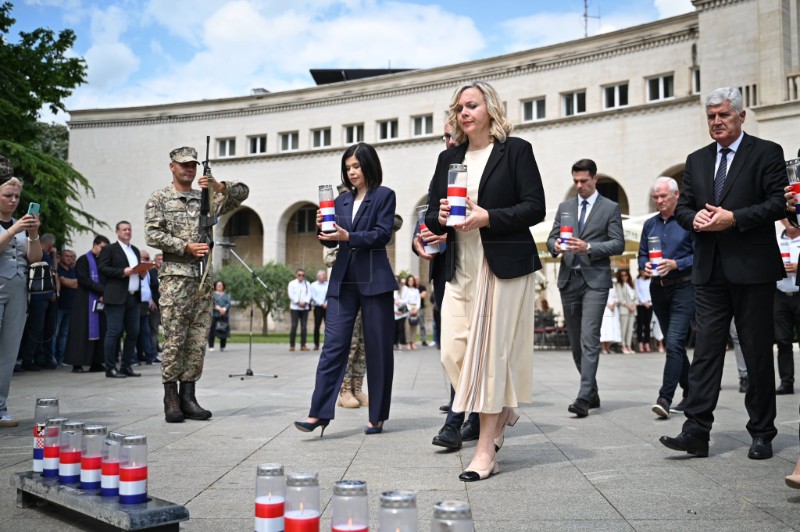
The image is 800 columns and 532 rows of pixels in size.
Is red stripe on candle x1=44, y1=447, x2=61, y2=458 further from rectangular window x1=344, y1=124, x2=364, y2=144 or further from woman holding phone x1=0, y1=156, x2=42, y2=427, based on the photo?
rectangular window x1=344, y1=124, x2=364, y2=144

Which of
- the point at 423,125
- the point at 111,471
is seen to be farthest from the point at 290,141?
the point at 111,471

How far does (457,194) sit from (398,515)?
8.37ft

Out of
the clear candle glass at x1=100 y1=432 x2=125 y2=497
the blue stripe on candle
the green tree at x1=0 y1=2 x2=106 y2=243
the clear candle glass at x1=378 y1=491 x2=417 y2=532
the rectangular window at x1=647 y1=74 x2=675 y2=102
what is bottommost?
the blue stripe on candle

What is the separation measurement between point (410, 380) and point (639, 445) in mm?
6754

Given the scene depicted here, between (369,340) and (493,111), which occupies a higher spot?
(493,111)

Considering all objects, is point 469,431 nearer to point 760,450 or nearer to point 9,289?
point 760,450

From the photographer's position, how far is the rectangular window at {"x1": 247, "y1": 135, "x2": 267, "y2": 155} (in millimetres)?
48969

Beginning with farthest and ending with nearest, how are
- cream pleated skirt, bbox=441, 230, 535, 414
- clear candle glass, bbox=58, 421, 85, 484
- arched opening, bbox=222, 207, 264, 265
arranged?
arched opening, bbox=222, 207, 264, 265 → cream pleated skirt, bbox=441, 230, 535, 414 → clear candle glass, bbox=58, 421, 85, 484

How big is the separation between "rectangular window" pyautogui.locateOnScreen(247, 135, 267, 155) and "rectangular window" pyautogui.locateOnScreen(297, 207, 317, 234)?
473cm

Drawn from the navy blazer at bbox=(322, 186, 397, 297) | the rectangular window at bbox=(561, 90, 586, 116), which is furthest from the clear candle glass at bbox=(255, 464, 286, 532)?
the rectangular window at bbox=(561, 90, 586, 116)

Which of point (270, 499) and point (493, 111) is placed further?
point (493, 111)

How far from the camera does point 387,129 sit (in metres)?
44.7

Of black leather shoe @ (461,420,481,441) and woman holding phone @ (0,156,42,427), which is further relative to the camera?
woman holding phone @ (0,156,42,427)

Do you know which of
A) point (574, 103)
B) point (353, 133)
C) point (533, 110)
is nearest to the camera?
point (574, 103)
